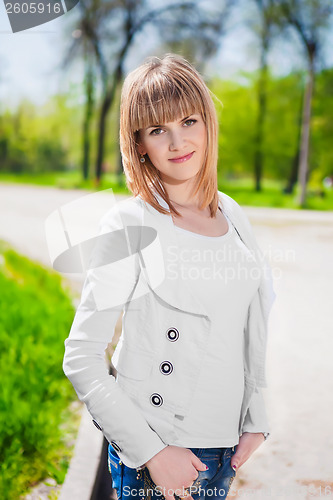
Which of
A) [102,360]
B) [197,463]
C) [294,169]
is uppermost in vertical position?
[102,360]

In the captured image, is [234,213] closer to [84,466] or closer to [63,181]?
[84,466]

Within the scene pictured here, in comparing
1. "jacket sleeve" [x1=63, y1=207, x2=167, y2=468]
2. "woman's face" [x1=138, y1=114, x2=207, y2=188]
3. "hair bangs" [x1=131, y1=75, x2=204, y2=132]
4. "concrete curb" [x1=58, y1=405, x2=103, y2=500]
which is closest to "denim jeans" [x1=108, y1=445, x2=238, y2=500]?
"jacket sleeve" [x1=63, y1=207, x2=167, y2=468]

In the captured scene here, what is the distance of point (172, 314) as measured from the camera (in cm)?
123

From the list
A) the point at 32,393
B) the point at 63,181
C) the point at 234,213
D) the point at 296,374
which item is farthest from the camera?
the point at 63,181

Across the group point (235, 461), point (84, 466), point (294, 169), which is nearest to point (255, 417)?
point (235, 461)

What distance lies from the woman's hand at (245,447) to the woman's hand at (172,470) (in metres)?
0.20

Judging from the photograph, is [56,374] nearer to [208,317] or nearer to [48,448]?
[48,448]

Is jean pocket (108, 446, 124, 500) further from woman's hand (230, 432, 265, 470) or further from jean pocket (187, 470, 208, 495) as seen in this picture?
woman's hand (230, 432, 265, 470)

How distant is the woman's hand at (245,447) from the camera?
1.39 meters

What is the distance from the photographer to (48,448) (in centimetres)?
267

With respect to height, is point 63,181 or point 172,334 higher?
point 172,334

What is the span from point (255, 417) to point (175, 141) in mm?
774

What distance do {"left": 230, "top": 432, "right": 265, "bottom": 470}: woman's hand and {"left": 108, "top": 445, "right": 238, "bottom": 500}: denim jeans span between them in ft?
0.04

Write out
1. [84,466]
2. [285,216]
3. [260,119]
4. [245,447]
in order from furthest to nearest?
[260,119] → [285,216] → [84,466] → [245,447]
